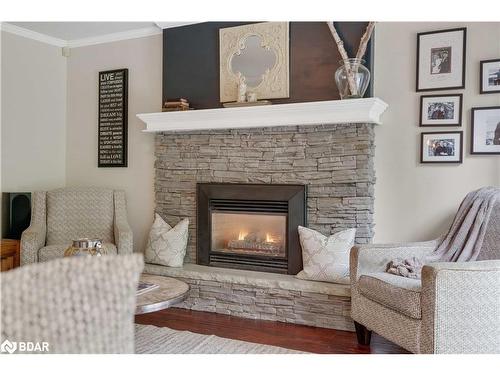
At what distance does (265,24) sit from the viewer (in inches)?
150

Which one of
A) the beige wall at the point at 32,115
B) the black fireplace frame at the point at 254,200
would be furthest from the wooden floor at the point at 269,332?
the beige wall at the point at 32,115

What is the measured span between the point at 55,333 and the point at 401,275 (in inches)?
88.9

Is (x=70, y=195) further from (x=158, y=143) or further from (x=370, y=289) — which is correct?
(x=370, y=289)

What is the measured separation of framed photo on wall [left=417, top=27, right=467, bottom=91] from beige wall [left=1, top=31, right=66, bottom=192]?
351 cm

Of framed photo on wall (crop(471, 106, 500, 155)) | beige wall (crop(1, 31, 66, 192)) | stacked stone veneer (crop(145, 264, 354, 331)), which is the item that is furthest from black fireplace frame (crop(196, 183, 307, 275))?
beige wall (crop(1, 31, 66, 192))

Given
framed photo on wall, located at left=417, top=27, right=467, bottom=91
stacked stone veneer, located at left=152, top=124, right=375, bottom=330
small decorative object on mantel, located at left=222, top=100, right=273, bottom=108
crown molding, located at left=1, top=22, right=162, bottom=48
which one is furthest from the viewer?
crown molding, located at left=1, top=22, right=162, bottom=48

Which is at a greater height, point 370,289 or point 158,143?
point 158,143

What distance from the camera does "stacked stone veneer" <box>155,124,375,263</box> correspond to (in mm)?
3488

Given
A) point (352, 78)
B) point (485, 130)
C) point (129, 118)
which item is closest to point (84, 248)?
point (352, 78)

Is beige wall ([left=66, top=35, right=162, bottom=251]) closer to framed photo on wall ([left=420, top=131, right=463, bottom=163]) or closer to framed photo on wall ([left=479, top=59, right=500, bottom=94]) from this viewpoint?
framed photo on wall ([left=420, top=131, right=463, bottom=163])

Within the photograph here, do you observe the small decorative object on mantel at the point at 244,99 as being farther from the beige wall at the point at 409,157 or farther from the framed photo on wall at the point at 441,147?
the framed photo on wall at the point at 441,147

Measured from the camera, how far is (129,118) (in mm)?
4551

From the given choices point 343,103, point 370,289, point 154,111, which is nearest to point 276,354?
point 370,289
